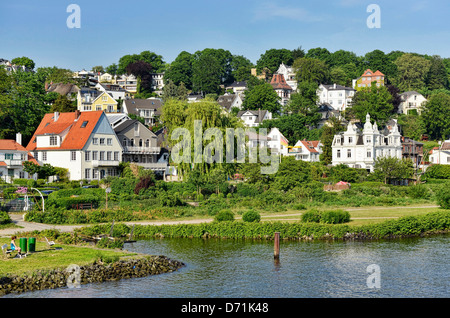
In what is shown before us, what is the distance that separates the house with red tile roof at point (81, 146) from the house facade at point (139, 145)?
3700 mm

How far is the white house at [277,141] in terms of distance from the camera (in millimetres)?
110312

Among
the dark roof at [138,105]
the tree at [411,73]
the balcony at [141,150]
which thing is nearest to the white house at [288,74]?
the tree at [411,73]

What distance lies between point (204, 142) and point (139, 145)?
20982mm

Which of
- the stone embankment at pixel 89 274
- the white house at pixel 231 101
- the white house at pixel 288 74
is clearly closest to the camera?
the stone embankment at pixel 89 274

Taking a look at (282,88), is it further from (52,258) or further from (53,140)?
(52,258)

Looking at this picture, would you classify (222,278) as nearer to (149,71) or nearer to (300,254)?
(300,254)

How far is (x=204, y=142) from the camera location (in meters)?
65.5

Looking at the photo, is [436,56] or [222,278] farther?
[436,56]

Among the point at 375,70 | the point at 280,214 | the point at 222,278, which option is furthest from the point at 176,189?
the point at 375,70

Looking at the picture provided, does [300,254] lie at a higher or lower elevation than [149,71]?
lower

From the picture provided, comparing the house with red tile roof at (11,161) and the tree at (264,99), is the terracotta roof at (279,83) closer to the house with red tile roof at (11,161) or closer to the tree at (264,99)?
the tree at (264,99)

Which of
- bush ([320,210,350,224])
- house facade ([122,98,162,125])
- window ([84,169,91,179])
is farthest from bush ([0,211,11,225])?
house facade ([122,98,162,125])
